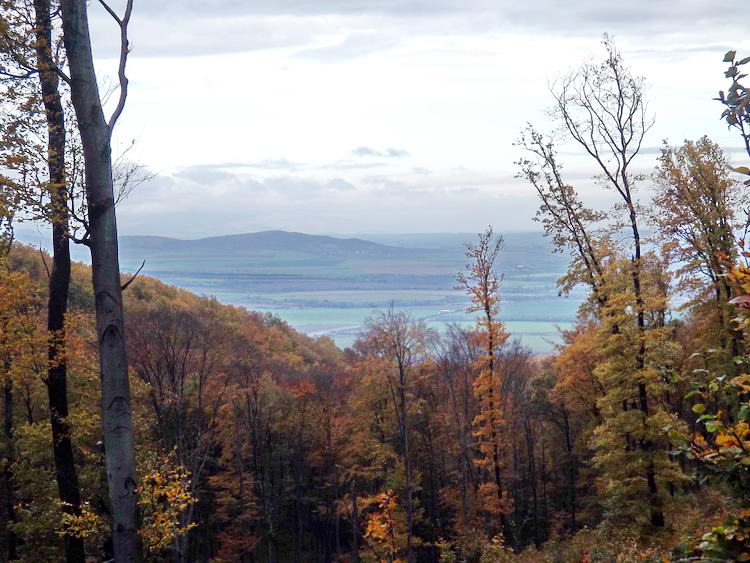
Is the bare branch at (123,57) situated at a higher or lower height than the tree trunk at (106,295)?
higher

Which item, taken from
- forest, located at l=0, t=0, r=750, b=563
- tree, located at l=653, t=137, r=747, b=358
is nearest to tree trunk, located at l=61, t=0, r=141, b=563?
forest, located at l=0, t=0, r=750, b=563

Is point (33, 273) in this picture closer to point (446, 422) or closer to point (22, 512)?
point (446, 422)

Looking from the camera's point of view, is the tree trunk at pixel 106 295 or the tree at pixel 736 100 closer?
the tree at pixel 736 100

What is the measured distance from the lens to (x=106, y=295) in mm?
5523

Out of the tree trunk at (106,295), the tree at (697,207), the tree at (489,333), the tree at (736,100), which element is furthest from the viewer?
the tree at (489,333)

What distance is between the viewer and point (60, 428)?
11.5 m

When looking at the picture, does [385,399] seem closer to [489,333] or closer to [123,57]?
[489,333]

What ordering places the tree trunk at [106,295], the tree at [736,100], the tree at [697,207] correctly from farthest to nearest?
the tree at [697,207]
the tree trunk at [106,295]
the tree at [736,100]

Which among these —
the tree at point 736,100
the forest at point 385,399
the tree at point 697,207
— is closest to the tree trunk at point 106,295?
the forest at point 385,399

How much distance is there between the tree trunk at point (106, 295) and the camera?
5.49 m

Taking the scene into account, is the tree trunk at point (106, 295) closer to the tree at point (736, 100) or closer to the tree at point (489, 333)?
the tree at point (736, 100)

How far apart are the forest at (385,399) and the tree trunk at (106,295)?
0.02 metres

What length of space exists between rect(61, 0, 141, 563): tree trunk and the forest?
18mm

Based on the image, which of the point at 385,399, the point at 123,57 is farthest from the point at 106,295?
the point at 385,399
